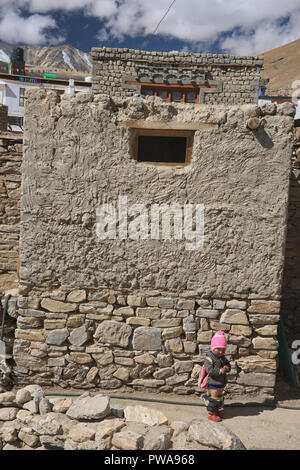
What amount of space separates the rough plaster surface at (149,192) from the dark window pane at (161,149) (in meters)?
1.06

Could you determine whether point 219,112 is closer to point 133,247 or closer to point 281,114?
point 281,114

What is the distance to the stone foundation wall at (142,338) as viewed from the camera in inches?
149

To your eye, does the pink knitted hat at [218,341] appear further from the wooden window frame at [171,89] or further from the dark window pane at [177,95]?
the dark window pane at [177,95]

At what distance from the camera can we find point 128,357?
386 cm

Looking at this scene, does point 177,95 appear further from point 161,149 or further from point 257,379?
point 257,379

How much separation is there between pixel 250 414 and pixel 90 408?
1654 mm

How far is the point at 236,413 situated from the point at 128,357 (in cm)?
126

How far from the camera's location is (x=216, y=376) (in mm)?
3506

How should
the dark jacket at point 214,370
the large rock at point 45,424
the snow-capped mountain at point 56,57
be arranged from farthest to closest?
the snow-capped mountain at point 56,57 → the dark jacket at point 214,370 → the large rock at point 45,424

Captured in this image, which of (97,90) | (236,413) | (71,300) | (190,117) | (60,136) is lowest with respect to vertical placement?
(236,413)

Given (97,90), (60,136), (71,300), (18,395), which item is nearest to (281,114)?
(60,136)

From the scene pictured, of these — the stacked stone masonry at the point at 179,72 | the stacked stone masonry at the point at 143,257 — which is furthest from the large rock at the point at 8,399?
the stacked stone masonry at the point at 179,72

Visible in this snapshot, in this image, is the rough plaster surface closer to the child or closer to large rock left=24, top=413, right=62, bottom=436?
the child
